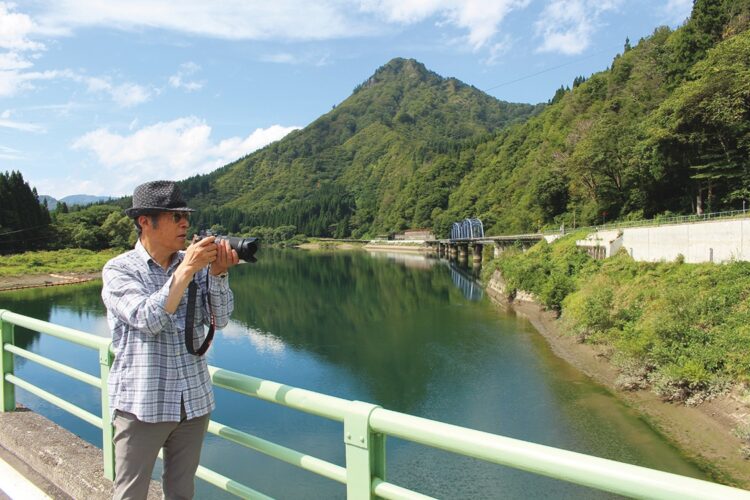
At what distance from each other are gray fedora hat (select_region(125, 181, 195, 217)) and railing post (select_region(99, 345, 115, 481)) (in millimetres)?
1064

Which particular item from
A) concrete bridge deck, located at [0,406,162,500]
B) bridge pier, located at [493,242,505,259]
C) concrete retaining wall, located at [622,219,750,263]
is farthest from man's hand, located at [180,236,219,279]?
bridge pier, located at [493,242,505,259]

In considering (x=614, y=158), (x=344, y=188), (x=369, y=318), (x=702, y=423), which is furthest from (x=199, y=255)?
(x=344, y=188)

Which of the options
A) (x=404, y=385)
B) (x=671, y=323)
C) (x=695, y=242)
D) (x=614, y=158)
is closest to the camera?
(x=671, y=323)

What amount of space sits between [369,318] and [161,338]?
28183 mm

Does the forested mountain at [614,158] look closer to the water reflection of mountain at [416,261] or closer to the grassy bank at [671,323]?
the grassy bank at [671,323]

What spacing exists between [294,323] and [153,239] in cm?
2687

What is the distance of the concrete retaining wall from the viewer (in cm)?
1689

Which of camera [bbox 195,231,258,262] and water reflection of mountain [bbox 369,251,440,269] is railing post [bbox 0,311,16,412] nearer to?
camera [bbox 195,231,258,262]

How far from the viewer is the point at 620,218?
132 ft

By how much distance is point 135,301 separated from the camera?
198cm

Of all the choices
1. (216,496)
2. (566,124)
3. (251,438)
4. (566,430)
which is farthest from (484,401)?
(566,124)

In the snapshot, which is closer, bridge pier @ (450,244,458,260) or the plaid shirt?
the plaid shirt

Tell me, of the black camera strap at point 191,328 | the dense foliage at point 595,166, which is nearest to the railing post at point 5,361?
the dense foliage at point 595,166

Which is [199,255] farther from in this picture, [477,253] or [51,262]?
[477,253]
